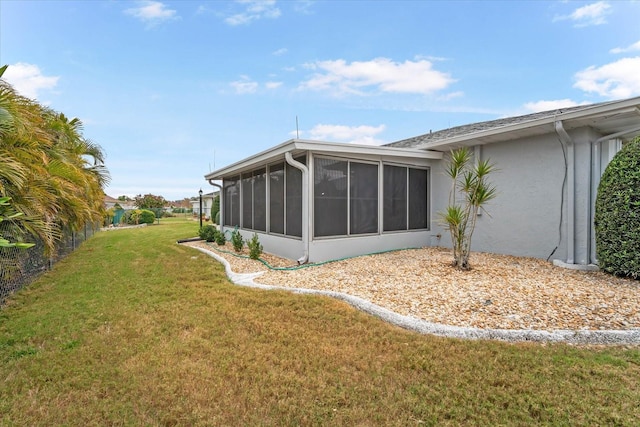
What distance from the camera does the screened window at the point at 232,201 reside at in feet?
38.5

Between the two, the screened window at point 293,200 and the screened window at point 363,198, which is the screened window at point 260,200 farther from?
the screened window at point 363,198

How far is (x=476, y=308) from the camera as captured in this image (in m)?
4.02

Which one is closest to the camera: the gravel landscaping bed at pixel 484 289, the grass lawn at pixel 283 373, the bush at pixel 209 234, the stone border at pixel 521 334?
the grass lawn at pixel 283 373

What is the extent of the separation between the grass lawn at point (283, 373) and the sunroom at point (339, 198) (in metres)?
3.07

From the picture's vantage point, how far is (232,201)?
12.4 m

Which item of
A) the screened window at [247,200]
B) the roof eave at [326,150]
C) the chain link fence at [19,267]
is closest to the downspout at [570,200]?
the roof eave at [326,150]

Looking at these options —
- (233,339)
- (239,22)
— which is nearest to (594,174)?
(233,339)

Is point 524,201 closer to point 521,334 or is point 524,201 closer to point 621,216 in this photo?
point 621,216

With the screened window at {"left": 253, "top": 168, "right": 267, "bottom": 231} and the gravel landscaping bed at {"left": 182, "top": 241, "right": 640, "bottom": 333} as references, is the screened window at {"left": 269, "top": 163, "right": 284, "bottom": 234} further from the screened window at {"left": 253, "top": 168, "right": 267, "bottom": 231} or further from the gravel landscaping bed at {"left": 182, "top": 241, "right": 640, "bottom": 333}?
the gravel landscaping bed at {"left": 182, "top": 241, "right": 640, "bottom": 333}

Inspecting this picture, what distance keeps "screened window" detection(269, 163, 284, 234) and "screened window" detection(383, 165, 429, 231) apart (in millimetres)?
2729

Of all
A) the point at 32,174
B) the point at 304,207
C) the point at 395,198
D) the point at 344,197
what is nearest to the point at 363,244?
the point at 344,197

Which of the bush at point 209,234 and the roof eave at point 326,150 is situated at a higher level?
the roof eave at point 326,150

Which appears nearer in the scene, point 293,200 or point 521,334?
point 521,334

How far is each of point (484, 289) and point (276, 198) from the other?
219 inches
